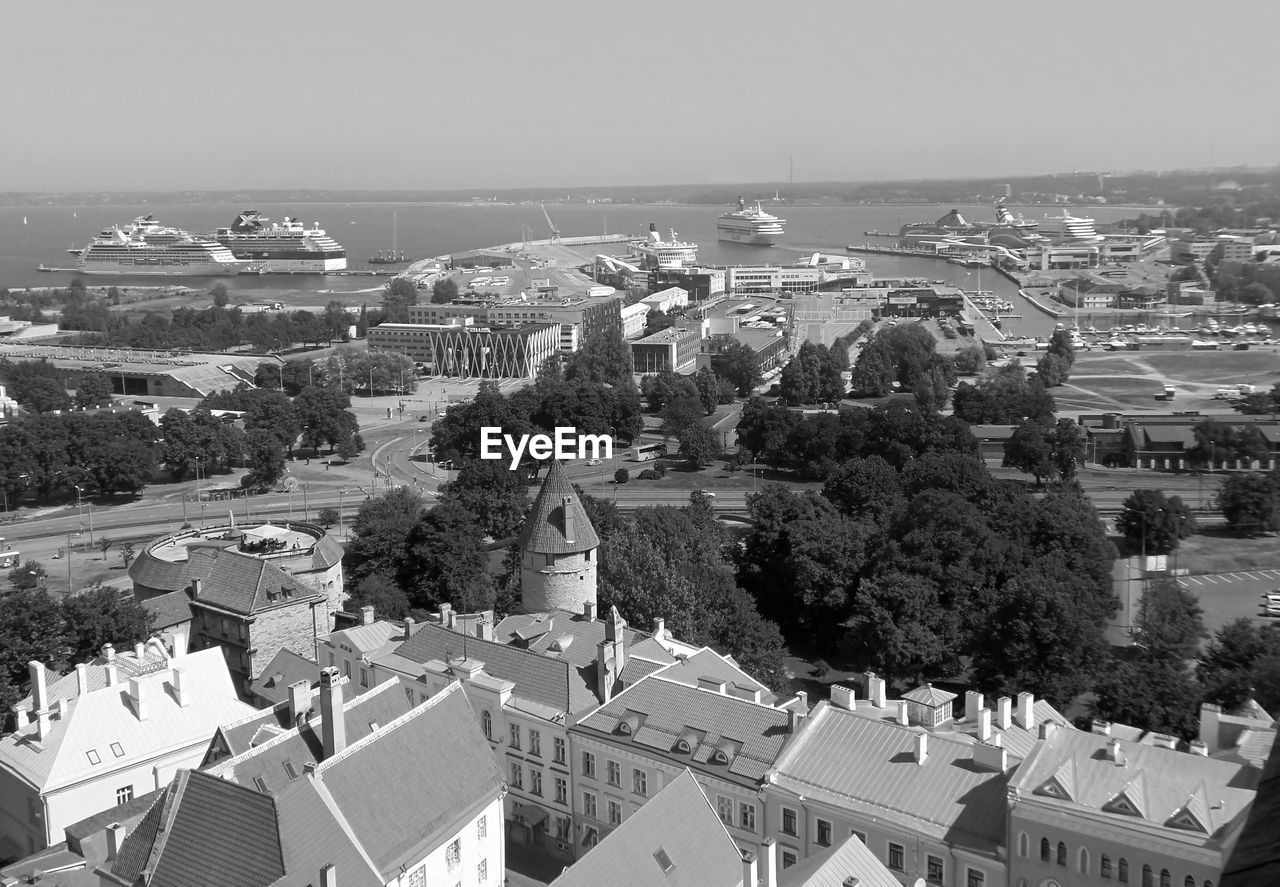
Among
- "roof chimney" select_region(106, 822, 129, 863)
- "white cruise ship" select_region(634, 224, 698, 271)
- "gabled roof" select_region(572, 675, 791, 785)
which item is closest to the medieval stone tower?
"gabled roof" select_region(572, 675, 791, 785)

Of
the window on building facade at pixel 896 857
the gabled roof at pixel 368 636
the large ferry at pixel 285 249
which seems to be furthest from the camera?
the large ferry at pixel 285 249

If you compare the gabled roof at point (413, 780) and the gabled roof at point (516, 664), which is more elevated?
the gabled roof at point (413, 780)

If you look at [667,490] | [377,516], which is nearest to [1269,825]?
[377,516]

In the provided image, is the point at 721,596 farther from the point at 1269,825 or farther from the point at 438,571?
the point at 1269,825

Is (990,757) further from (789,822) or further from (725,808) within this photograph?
(725,808)

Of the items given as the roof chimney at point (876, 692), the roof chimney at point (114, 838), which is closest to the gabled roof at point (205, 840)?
the roof chimney at point (114, 838)

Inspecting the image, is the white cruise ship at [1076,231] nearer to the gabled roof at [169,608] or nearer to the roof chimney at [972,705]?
the gabled roof at [169,608]
